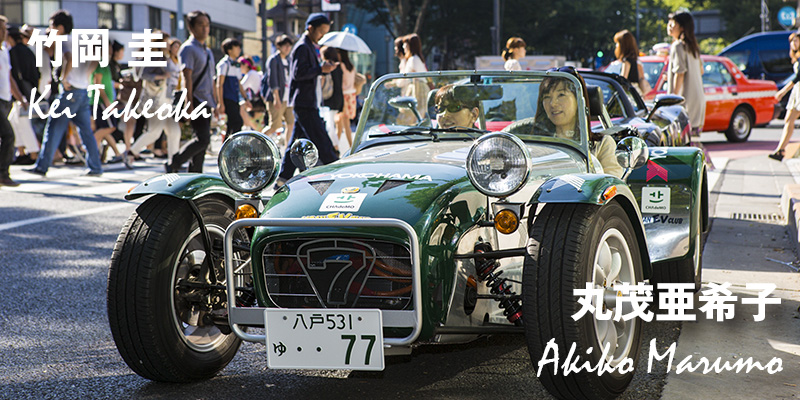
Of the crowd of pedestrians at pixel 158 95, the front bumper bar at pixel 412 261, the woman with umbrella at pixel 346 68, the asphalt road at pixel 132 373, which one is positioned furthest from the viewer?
the woman with umbrella at pixel 346 68

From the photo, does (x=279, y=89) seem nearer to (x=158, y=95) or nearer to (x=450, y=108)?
(x=158, y=95)

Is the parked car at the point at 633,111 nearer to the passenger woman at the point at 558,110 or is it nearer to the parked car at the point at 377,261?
the passenger woman at the point at 558,110

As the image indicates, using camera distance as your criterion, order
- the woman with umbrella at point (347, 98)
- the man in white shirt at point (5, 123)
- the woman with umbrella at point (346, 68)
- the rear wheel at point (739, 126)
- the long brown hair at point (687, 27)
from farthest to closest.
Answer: the rear wheel at point (739, 126) → the woman with umbrella at point (347, 98) → the woman with umbrella at point (346, 68) → the man in white shirt at point (5, 123) → the long brown hair at point (687, 27)

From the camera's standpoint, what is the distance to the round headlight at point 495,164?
3.56m

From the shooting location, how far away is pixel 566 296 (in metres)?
3.29

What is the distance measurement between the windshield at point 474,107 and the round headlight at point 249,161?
84 centimetres

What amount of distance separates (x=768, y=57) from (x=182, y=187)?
25.2 m

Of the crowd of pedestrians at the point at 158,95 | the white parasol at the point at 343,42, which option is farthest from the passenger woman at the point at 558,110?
the white parasol at the point at 343,42

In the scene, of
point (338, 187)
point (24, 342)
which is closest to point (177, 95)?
point (24, 342)

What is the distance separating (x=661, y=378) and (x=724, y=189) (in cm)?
726

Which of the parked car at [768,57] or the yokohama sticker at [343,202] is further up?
the parked car at [768,57]

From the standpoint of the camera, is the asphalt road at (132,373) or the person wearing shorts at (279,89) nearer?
the asphalt road at (132,373)

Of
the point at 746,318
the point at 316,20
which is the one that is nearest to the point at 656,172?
the point at 746,318

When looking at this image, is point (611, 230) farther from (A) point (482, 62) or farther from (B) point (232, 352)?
(A) point (482, 62)
